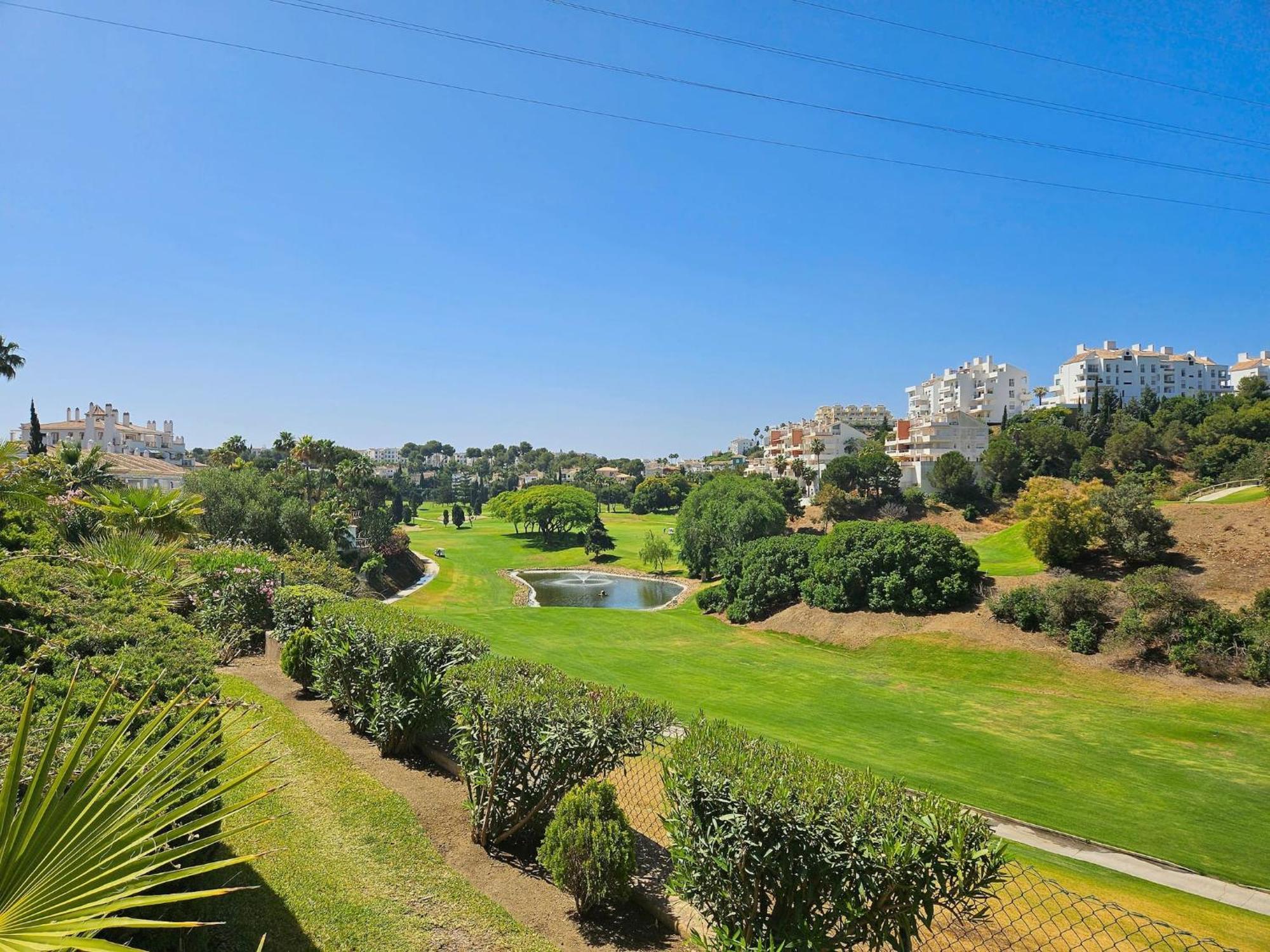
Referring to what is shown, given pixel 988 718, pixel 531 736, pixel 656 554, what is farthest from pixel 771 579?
pixel 531 736

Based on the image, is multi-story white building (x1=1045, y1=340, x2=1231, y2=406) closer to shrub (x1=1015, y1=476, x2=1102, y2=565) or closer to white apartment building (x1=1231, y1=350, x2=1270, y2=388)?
white apartment building (x1=1231, y1=350, x2=1270, y2=388)

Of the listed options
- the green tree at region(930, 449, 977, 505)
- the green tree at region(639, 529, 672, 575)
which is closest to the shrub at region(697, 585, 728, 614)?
the green tree at region(639, 529, 672, 575)

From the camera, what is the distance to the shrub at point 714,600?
4038cm

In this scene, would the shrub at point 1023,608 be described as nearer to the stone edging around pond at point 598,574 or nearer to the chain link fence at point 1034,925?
the stone edging around pond at point 598,574

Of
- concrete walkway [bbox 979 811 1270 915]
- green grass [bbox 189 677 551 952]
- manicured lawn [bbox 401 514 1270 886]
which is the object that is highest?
green grass [bbox 189 677 551 952]

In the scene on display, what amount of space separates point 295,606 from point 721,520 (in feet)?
139

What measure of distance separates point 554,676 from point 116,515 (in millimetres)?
12267

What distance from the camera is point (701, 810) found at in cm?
477

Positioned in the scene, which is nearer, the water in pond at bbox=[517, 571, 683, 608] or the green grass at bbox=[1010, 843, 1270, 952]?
the green grass at bbox=[1010, 843, 1270, 952]

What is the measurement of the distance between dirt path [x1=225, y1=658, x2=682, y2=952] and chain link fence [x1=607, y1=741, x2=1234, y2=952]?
0.53m

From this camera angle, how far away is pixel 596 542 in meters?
70.8

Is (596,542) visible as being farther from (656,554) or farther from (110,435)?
(110,435)

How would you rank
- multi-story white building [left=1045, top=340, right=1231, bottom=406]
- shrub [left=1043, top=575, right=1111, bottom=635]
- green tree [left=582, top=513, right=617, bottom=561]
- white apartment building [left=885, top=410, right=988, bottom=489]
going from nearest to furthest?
1. shrub [left=1043, top=575, right=1111, bottom=635]
2. green tree [left=582, top=513, right=617, bottom=561]
3. white apartment building [left=885, top=410, right=988, bottom=489]
4. multi-story white building [left=1045, top=340, right=1231, bottom=406]

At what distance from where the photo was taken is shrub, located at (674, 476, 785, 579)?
51.5 metres
